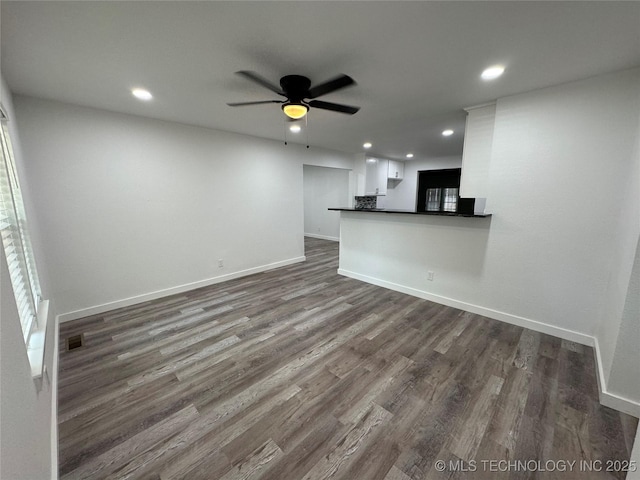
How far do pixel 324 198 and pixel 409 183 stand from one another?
2525 millimetres

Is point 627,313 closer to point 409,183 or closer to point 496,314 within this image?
point 496,314

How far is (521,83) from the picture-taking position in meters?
2.22

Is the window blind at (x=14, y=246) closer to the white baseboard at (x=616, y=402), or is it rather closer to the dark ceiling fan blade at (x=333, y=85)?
the dark ceiling fan blade at (x=333, y=85)

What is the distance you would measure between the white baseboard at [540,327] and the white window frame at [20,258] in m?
3.34

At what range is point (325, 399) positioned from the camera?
5.56ft

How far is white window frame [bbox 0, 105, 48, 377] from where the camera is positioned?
1297mm

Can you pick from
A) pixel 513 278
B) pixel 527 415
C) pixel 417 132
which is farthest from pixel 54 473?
pixel 417 132

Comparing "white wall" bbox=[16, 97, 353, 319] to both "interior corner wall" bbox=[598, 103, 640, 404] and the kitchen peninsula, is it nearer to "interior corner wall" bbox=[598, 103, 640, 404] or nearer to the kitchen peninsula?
the kitchen peninsula

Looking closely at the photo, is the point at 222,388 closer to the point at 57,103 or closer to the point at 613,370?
the point at 613,370

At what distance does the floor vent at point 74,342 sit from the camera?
7.52 ft

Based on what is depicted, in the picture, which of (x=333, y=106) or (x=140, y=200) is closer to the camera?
(x=333, y=106)

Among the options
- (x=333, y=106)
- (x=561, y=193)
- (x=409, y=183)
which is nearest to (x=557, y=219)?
→ (x=561, y=193)

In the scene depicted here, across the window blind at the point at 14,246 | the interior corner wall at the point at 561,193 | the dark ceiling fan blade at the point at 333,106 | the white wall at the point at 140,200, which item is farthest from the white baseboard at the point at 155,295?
the interior corner wall at the point at 561,193

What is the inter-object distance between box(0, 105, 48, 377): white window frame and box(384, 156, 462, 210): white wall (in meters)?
7.03
